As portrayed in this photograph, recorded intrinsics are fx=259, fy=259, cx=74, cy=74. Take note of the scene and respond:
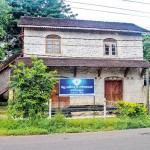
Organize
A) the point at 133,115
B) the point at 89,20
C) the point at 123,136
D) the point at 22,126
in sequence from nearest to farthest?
1. the point at 123,136
2. the point at 22,126
3. the point at 133,115
4. the point at 89,20

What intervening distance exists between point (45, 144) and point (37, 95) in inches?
140

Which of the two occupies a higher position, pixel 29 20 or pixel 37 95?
pixel 29 20

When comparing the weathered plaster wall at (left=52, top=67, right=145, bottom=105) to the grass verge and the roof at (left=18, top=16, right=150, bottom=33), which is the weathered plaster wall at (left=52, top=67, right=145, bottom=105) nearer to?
the roof at (left=18, top=16, right=150, bottom=33)

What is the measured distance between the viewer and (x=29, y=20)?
800 inches

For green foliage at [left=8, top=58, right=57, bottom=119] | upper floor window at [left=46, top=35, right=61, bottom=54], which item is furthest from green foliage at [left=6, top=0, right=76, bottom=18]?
green foliage at [left=8, top=58, right=57, bottom=119]

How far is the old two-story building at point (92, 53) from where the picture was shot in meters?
19.5

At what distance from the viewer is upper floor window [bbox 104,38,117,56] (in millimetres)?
21203

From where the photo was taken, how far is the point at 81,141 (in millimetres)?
9758

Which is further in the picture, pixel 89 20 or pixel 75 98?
pixel 89 20

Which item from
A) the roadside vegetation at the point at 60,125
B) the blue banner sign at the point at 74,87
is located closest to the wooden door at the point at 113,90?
the blue banner sign at the point at 74,87

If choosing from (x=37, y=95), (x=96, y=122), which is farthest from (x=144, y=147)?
(x=37, y=95)

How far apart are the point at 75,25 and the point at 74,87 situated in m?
6.56

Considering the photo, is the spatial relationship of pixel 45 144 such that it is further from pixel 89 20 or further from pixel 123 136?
pixel 89 20

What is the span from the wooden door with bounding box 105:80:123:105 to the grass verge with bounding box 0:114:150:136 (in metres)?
7.12
